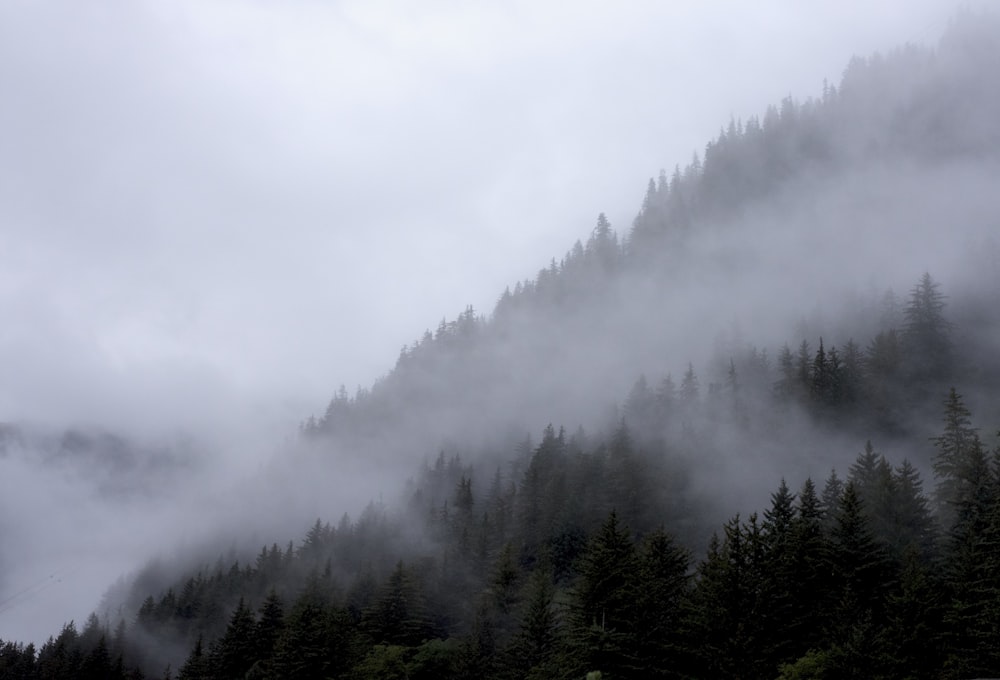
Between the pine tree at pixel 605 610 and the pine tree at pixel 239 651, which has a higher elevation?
the pine tree at pixel 605 610

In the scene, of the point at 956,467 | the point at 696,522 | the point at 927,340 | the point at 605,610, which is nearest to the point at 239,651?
the point at 605,610

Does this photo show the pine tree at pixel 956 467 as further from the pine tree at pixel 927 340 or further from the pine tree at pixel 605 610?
the pine tree at pixel 927 340

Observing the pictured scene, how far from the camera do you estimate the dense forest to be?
45.3m

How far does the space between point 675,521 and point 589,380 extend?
8003cm

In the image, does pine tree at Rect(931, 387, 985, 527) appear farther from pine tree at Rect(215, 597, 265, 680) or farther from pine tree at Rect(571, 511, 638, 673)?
pine tree at Rect(215, 597, 265, 680)

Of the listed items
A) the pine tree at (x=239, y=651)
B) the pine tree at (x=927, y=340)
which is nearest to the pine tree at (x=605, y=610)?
the pine tree at (x=239, y=651)

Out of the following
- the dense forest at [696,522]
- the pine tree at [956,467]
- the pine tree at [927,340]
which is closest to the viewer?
the dense forest at [696,522]

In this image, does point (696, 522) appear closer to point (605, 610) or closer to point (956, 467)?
point (956, 467)

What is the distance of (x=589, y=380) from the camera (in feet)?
577

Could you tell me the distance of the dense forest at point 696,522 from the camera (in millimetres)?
45344

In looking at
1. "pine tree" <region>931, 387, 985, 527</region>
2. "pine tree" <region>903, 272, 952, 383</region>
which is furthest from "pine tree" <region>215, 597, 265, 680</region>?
"pine tree" <region>903, 272, 952, 383</region>

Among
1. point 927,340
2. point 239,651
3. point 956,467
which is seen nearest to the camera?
point 956,467

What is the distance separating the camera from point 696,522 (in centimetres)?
9569

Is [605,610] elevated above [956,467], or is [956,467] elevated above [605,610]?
[956,467]
